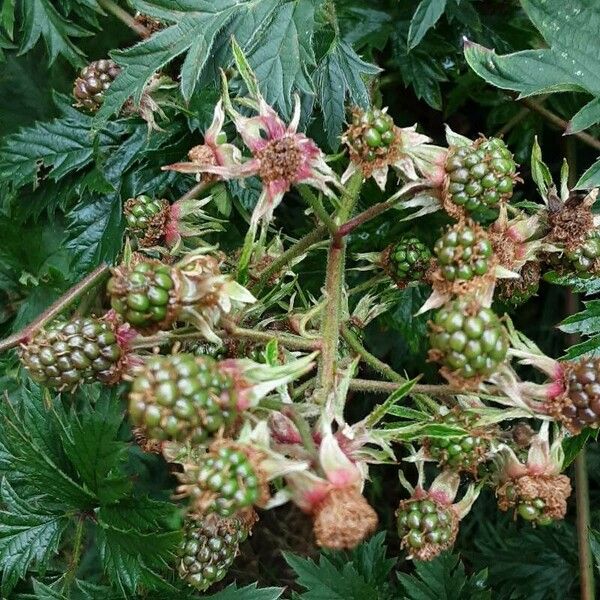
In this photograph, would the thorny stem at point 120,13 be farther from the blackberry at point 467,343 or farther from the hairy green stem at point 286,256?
the blackberry at point 467,343

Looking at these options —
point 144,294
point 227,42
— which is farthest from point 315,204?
point 227,42

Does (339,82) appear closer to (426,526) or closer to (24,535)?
(426,526)

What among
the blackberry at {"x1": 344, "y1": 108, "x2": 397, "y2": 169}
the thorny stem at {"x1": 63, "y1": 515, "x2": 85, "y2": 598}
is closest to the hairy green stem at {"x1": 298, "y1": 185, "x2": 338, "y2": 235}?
the blackberry at {"x1": 344, "y1": 108, "x2": 397, "y2": 169}

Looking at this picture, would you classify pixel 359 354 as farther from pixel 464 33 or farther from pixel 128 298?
pixel 464 33

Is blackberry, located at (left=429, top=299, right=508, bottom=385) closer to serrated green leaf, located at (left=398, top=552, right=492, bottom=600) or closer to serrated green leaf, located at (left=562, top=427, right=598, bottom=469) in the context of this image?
serrated green leaf, located at (left=562, top=427, right=598, bottom=469)

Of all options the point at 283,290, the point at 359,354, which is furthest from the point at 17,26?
the point at 359,354
